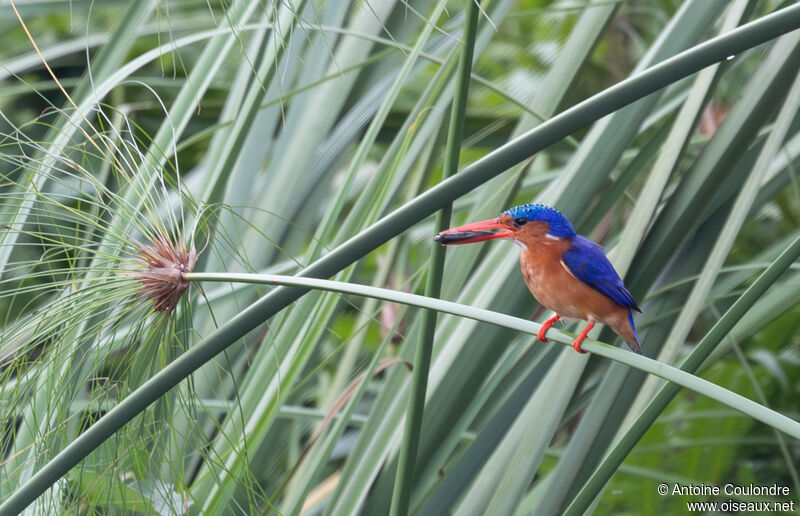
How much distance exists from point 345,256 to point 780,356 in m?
1.14

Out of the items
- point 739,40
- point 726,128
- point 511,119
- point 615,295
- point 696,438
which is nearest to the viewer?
point 739,40

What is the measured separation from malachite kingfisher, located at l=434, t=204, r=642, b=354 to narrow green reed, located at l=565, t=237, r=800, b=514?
9 cm

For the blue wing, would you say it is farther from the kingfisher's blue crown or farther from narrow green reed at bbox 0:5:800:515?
narrow green reed at bbox 0:5:800:515

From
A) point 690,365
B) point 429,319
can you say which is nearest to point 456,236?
point 429,319

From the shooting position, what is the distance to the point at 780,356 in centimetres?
126

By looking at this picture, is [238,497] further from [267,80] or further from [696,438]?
[696,438]

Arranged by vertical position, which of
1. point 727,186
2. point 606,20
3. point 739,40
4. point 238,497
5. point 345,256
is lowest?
point 238,497

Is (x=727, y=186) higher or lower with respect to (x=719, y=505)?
higher

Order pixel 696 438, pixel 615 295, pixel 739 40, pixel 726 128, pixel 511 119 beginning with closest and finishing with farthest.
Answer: pixel 739 40 < pixel 615 295 < pixel 726 128 < pixel 511 119 < pixel 696 438

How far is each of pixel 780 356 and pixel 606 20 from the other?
0.79 metres

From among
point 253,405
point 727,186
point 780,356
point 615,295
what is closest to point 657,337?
point 727,186

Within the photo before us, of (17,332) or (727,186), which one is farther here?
(727,186)

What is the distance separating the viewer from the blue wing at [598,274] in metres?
0.56

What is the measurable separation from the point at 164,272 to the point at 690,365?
375 mm
